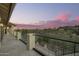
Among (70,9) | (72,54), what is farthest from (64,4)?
(72,54)

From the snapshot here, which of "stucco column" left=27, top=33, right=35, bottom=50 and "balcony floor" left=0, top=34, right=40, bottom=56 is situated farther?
"stucco column" left=27, top=33, right=35, bottom=50

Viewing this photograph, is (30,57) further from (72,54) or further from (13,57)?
(72,54)

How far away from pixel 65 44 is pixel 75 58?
1.08 feet

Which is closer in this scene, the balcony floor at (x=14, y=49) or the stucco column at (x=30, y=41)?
the balcony floor at (x=14, y=49)

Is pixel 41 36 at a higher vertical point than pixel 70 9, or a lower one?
lower

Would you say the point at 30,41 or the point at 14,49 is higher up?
the point at 30,41

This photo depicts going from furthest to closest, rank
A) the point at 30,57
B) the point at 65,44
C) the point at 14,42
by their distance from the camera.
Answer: the point at 14,42
the point at 30,57
the point at 65,44

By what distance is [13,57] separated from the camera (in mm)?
3150

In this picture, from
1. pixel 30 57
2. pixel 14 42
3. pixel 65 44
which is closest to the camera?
pixel 65 44

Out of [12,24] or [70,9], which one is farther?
[12,24]

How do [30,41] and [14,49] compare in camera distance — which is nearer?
[14,49]

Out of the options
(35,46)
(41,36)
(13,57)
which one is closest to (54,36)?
(41,36)

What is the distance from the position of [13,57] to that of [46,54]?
509 mm

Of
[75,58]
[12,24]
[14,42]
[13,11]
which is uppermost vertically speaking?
[13,11]
